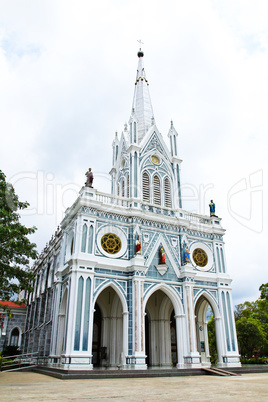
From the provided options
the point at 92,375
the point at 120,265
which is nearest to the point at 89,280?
the point at 120,265

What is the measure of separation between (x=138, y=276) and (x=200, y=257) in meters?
6.05

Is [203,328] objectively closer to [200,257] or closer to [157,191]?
[200,257]

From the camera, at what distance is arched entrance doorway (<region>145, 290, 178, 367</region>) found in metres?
21.5

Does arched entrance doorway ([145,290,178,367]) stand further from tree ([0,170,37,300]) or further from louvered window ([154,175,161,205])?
tree ([0,170,37,300])

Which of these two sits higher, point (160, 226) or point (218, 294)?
point (160, 226)

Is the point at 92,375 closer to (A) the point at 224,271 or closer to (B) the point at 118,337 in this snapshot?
(B) the point at 118,337

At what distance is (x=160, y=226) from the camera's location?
2189cm

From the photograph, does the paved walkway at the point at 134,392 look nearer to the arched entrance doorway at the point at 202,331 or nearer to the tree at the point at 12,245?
the tree at the point at 12,245

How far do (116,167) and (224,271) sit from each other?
455 inches

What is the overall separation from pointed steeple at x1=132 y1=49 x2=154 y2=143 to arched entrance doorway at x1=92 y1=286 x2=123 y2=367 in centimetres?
1235

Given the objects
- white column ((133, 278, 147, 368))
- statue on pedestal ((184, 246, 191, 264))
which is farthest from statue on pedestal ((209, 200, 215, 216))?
white column ((133, 278, 147, 368))

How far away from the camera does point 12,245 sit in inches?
541

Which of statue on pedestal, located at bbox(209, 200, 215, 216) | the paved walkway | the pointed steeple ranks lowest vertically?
the paved walkway

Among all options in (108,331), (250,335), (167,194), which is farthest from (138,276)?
(250,335)
